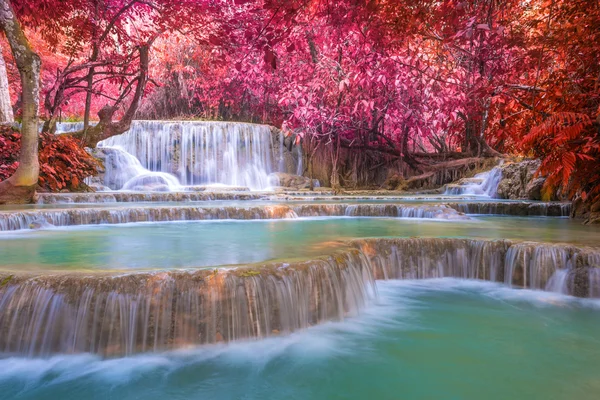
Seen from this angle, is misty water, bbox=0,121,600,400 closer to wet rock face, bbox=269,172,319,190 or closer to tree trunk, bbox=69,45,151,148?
tree trunk, bbox=69,45,151,148

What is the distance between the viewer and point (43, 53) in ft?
58.3

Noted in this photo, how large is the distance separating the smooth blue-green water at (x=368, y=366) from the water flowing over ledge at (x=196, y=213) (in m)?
3.85

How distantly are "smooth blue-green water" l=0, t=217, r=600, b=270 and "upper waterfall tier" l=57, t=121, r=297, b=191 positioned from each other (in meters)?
8.21

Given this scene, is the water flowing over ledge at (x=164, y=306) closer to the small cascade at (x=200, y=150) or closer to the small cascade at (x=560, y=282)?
the small cascade at (x=560, y=282)

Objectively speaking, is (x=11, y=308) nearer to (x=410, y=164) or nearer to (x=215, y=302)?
(x=215, y=302)

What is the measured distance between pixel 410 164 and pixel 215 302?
12764 millimetres

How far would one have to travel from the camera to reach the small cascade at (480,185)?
37.7ft

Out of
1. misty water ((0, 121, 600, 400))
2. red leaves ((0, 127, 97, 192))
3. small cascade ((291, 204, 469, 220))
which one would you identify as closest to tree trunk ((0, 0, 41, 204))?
red leaves ((0, 127, 97, 192))

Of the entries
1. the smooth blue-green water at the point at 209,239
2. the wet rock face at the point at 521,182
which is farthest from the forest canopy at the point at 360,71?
the wet rock face at the point at 521,182

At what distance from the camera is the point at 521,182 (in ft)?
34.1

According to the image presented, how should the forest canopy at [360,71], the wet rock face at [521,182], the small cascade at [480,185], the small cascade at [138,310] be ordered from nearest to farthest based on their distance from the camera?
the small cascade at [138,310] < the forest canopy at [360,71] < the wet rock face at [521,182] < the small cascade at [480,185]

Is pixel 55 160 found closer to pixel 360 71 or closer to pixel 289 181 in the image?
pixel 289 181

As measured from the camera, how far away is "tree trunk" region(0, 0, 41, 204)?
287 inches

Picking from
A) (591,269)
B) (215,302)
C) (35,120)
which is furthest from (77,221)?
(591,269)
